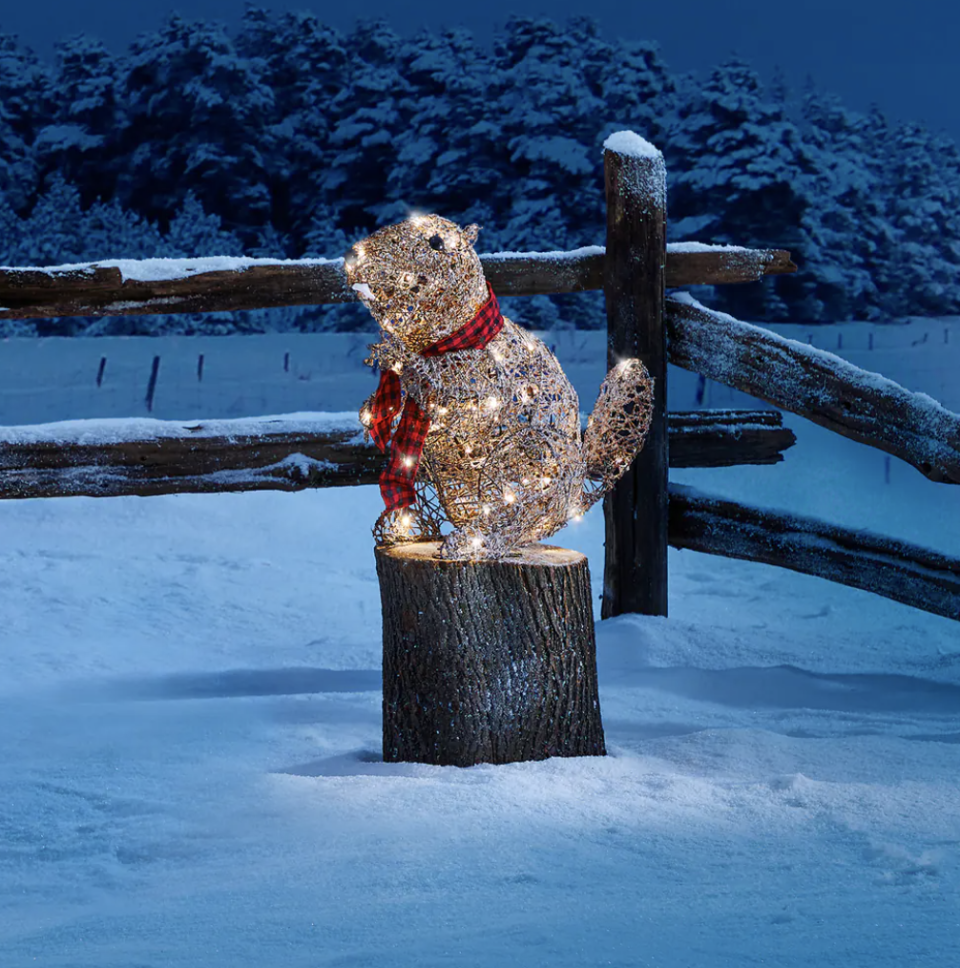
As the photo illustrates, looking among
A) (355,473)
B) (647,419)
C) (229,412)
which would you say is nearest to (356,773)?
(647,419)

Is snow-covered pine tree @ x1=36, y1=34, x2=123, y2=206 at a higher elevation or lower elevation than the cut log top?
higher

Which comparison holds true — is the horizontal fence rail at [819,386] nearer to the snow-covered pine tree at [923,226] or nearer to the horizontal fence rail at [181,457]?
the horizontal fence rail at [181,457]

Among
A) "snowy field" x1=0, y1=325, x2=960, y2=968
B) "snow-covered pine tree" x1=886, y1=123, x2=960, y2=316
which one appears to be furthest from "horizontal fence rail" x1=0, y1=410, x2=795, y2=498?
"snow-covered pine tree" x1=886, y1=123, x2=960, y2=316

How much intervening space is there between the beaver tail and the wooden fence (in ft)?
3.82

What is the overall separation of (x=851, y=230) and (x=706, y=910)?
1402 centimetres

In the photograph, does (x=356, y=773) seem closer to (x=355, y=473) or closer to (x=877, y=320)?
(x=355, y=473)

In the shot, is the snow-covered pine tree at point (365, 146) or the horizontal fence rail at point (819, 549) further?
the snow-covered pine tree at point (365, 146)

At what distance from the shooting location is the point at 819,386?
174 inches

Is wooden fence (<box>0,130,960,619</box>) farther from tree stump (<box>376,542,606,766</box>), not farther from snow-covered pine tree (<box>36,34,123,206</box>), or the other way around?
snow-covered pine tree (<box>36,34,123,206</box>)

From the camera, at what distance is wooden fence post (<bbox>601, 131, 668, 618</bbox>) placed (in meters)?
4.78

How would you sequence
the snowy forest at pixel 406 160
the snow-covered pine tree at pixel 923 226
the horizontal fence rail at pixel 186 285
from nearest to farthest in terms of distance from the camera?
the horizontal fence rail at pixel 186 285, the snowy forest at pixel 406 160, the snow-covered pine tree at pixel 923 226

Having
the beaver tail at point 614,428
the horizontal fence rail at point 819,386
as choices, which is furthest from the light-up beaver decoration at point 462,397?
the horizontal fence rail at point 819,386

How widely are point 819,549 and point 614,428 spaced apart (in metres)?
1.82

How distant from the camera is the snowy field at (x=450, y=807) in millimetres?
1943
